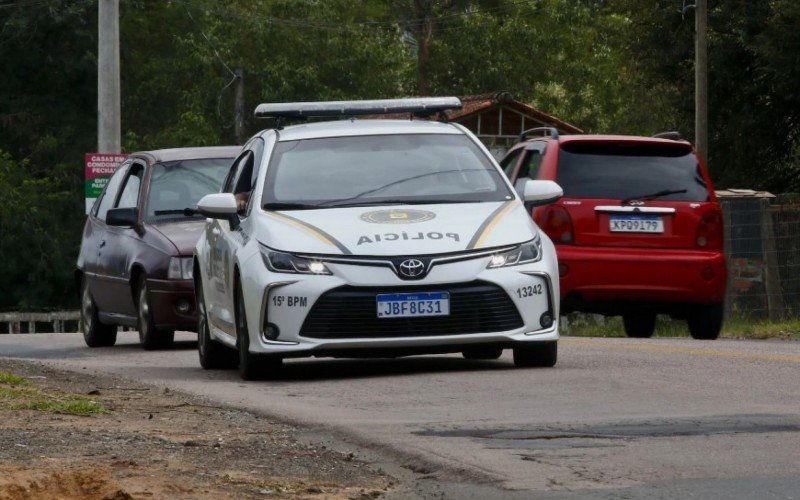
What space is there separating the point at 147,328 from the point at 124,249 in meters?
0.96

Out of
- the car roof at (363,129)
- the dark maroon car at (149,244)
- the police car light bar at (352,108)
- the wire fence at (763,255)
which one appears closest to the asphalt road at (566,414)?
the car roof at (363,129)

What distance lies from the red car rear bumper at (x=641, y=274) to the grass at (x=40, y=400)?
17.7 feet

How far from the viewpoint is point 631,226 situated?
52.9ft

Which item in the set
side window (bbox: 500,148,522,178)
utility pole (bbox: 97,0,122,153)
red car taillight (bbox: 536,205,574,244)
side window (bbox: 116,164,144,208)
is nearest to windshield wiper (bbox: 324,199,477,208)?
red car taillight (bbox: 536,205,574,244)

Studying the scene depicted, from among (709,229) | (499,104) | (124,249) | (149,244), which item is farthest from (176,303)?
(499,104)

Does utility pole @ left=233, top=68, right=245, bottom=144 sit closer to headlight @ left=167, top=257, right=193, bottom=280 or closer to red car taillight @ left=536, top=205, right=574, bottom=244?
headlight @ left=167, top=257, right=193, bottom=280

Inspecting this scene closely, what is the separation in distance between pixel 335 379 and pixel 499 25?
67.8 m

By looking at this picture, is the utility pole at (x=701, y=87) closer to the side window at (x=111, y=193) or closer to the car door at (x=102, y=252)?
the side window at (x=111, y=193)

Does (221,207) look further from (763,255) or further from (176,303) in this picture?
(763,255)

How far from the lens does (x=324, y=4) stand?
236ft

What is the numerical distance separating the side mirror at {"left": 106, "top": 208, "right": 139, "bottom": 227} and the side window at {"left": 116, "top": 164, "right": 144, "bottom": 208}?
0.52m

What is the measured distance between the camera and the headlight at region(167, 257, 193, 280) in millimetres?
16188

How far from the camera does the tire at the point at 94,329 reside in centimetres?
1842

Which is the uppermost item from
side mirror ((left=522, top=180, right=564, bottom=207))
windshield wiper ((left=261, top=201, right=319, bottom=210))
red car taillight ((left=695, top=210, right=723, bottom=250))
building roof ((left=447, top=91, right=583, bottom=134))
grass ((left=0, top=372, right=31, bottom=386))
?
building roof ((left=447, top=91, right=583, bottom=134))
